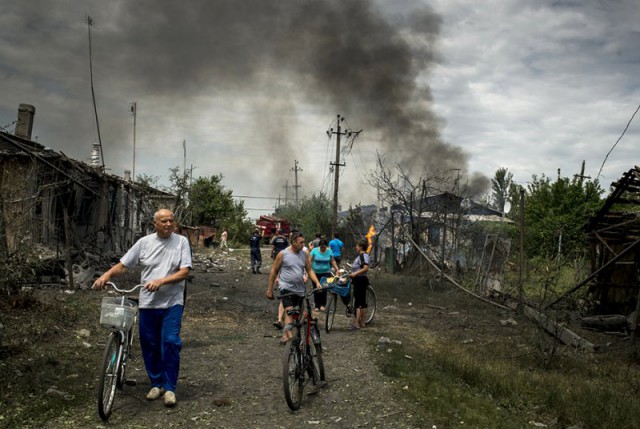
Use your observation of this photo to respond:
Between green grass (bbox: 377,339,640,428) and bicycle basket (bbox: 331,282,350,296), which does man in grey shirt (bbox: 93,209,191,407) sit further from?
bicycle basket (bbox: 331,282,350,296)

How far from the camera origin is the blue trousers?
5.60m

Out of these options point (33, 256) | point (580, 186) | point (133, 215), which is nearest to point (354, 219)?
point (133, 215)

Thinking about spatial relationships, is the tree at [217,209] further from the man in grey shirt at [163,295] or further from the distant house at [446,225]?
the man in grey shirt at [163,295]

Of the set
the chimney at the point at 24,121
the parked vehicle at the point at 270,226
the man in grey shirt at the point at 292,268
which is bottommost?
the man in grey shirt at the point at 292,268

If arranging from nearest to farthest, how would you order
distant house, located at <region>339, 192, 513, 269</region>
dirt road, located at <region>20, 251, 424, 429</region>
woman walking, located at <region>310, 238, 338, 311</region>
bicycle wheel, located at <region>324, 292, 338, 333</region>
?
dirt road, located at <region>20, 251, 424, 429</region> → bicycle wheel, located at <region>324, 292, 338, 333</region> → woman walking, located at <region>310, 238, 338, 311</region> → distant house, located at <region>339, 192, 513, 269</region>

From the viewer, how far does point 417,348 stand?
30.6ft

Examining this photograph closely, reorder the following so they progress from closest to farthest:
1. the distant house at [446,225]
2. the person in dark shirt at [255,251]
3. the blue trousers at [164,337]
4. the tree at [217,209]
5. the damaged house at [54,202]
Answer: the blue trousers at [164,337]
the damaged house at [54,202]
the distant house at [446,225]
the person in dark shirt at [255,251]
the tree at [217,209]

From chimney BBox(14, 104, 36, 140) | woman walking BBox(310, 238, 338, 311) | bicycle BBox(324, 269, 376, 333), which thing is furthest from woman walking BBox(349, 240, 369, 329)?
chimney BBox(14, 104, 36, 140)

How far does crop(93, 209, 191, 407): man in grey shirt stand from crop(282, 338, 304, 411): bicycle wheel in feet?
3.54

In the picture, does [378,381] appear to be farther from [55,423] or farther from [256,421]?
[55,423]

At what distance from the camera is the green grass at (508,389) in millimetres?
5777

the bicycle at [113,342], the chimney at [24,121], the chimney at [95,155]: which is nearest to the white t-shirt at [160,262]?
the bicycle at [113,342]

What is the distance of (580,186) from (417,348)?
27.8m

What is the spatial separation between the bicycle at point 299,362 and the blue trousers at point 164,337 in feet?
3.54
